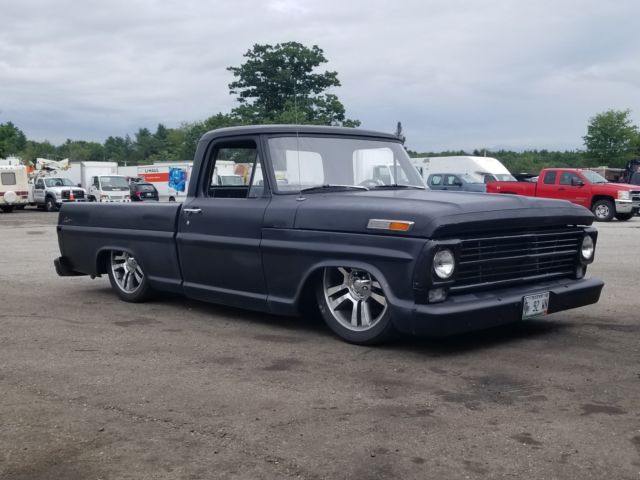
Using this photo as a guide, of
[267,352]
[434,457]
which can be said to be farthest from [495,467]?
[267,352]

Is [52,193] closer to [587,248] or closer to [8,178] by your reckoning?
[8,178]

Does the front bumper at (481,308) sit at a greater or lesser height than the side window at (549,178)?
lesser

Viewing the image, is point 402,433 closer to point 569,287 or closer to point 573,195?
point 569,287

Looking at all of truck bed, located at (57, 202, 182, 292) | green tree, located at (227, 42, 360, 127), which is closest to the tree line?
green tree, located at (227, 42, 360, 127)

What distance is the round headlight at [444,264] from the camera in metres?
5.27

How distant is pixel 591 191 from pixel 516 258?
1963cm

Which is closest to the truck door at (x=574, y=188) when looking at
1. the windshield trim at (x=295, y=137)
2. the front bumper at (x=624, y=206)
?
the front bumper at (x=624, y=206)

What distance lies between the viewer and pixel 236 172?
701cm

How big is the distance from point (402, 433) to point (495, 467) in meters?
0.60

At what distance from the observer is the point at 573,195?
80.1 ft

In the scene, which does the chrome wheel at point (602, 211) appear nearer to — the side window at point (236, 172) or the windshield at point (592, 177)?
the windshield at point (592, 177)

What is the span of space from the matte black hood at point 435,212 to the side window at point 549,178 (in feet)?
62.5

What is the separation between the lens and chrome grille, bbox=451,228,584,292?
18.1 feet

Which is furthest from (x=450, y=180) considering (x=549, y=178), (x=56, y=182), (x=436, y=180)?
(x=56, y=182)
